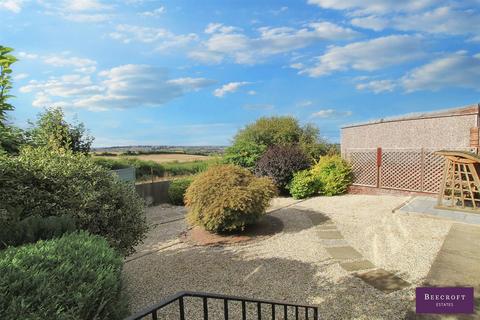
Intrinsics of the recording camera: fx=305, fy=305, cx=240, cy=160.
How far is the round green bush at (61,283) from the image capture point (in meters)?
1.64

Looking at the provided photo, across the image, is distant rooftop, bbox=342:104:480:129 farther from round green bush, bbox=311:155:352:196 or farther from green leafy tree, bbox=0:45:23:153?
green leafy tree, bbox=0:45:23:153

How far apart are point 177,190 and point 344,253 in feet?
25.0

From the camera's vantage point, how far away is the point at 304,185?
10766 millimetres

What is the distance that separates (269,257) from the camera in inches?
207

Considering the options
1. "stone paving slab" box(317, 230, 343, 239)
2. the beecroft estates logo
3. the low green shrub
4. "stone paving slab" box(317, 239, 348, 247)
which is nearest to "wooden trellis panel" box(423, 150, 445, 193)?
"stone paving slab" box(317, 230, 343, 239)

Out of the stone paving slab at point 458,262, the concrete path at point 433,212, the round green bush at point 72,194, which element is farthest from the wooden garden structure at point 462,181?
the round green bush at point 72,194

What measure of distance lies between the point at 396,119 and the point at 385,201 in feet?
12.7

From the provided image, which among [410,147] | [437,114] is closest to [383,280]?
[410,147]

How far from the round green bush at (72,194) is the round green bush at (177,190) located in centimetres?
715

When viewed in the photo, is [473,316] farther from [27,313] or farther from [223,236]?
[223,236]

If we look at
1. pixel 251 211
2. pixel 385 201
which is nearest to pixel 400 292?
pixel 251 211

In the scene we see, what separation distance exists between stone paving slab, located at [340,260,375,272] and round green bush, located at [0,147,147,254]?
3.13 metres

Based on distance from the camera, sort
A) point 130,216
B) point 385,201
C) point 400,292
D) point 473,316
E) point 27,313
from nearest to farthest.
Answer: point 27,313 → point 473,316 → point 400,292 → point 130,216 → point 385,201

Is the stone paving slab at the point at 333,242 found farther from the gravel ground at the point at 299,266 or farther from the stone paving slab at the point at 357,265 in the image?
the stone paving slab at the point at 357,265
